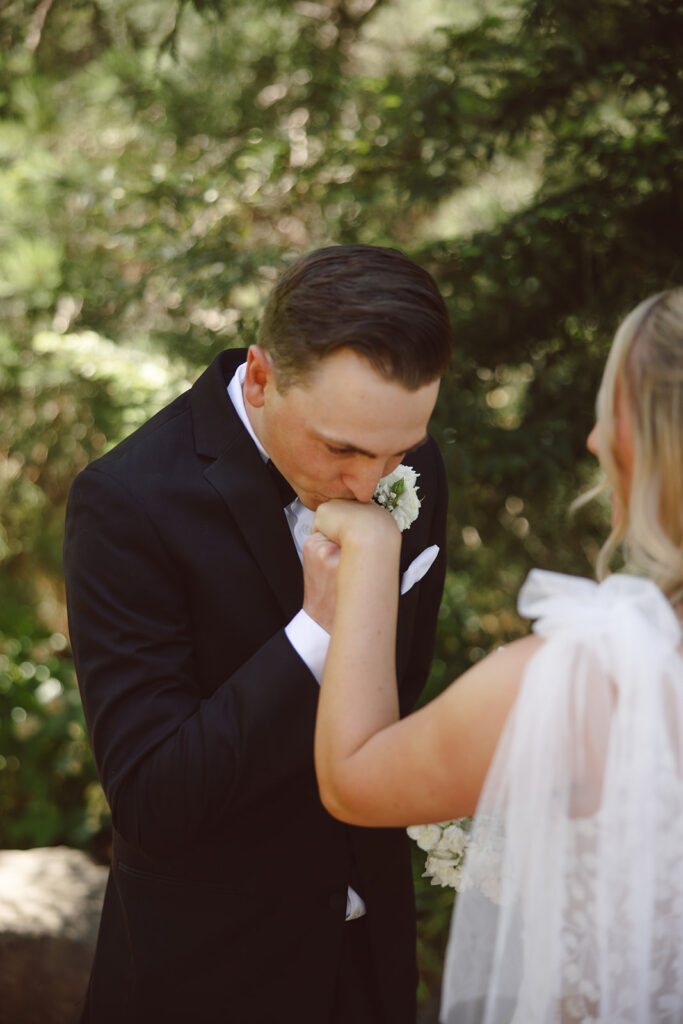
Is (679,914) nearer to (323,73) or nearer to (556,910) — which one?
(556,910)

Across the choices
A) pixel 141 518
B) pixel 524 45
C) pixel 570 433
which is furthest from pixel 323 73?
pixel 141 518

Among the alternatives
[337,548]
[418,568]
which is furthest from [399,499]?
[337,548]

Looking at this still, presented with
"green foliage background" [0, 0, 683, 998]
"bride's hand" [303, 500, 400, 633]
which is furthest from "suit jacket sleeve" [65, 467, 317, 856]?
"green foliage background" [0, 0, 683, 998]

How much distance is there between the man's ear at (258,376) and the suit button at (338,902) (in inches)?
40.9

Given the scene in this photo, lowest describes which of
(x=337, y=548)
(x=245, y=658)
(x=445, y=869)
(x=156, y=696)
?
(x=445, y=869)

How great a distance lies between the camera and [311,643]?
5.30ft

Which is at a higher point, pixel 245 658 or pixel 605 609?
pixel 605 609

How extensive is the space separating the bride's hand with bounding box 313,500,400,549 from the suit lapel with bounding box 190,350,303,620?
114 millimetres

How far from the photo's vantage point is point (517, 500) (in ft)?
12.8

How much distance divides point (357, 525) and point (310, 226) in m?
3.26

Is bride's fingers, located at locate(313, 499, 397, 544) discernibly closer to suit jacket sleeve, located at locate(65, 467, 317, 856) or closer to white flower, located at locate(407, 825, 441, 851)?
suit jacket sleeve, located at locate(65, 467, 317, 856)

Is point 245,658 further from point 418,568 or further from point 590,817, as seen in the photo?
point 590,817

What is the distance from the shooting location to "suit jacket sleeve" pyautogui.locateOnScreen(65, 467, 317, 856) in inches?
62.1

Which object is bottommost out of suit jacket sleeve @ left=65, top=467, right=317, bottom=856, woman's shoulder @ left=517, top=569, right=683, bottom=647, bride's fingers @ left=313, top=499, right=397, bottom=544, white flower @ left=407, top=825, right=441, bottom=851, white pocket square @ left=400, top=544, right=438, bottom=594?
white flower @ left=407, top=825, right=441, bottom=851
